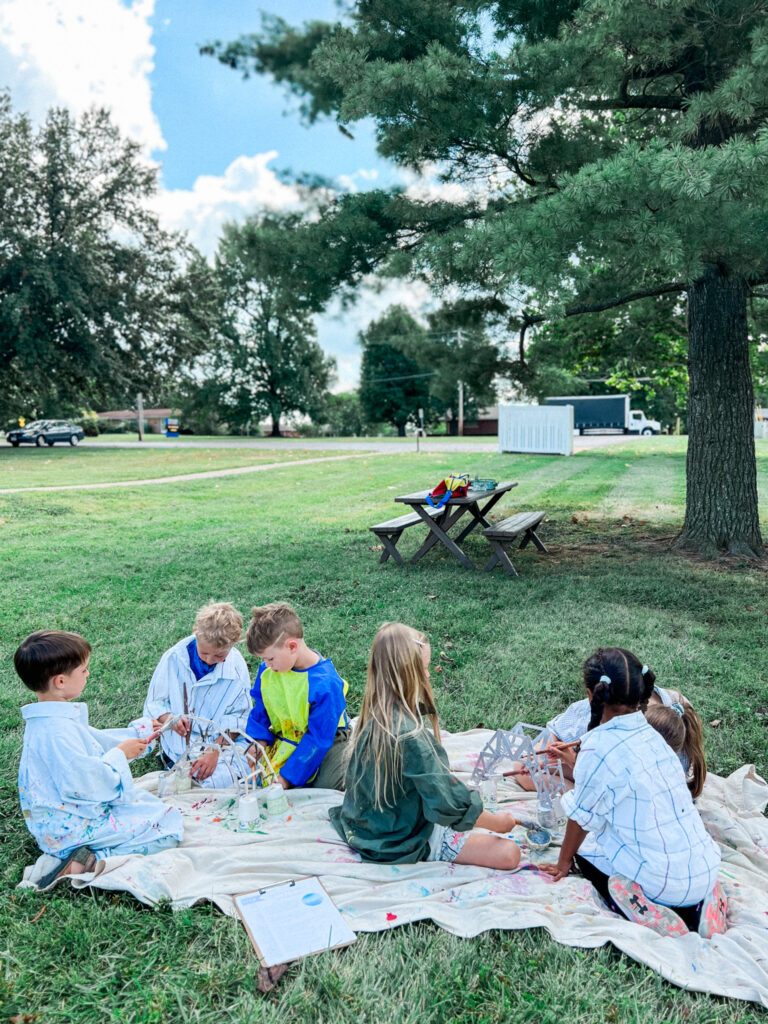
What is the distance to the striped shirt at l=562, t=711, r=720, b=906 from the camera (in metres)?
2.43

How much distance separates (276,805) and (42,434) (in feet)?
115

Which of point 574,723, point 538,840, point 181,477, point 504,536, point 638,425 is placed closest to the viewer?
point 538,840

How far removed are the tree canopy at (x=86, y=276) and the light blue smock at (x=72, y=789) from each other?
2887 cm

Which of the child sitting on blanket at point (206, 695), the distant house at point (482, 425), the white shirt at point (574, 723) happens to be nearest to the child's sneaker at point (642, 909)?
the white shirt at point (574, 723)

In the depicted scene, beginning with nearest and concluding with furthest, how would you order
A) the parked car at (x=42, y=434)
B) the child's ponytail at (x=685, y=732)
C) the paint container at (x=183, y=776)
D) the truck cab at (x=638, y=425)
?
the child's ponytail at (x=685, y=732)
the paint container at (x=183, y=776)
the parked car at (x=42, y=434)
the truck cab at (x=638, y=425)

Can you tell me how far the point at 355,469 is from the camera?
63.3ft

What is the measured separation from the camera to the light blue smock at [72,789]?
9.02 feet

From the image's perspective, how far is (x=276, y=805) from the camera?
3227 mm

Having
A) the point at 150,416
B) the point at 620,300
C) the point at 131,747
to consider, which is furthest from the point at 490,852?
the point at 150,416

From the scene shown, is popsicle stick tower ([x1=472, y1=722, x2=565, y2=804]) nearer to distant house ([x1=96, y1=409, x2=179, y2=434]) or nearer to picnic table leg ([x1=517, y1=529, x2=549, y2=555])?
picnic table leg ([x1=517, y1=529, x2=549, y2=555])

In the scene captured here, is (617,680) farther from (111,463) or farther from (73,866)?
(111,463)

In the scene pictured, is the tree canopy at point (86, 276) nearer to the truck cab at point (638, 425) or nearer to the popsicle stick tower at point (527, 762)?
the truck cab at point (638, 425)

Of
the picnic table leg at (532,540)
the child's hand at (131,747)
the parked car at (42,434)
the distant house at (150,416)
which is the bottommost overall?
the child's hand at (131,747)

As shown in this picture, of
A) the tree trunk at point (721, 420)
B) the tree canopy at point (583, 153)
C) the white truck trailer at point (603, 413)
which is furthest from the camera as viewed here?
the white truck trailer at point (603, 413)
